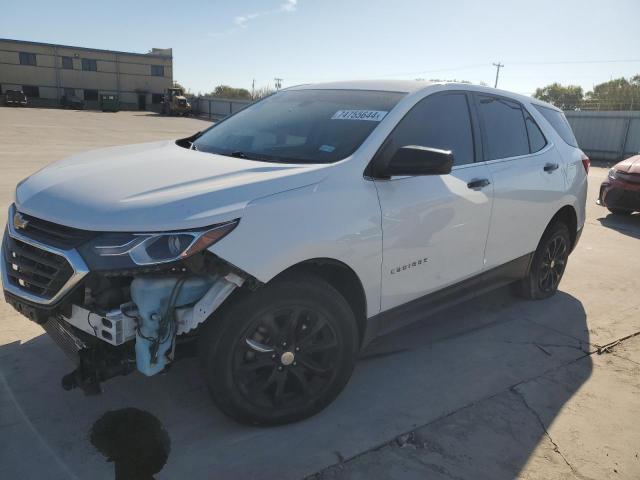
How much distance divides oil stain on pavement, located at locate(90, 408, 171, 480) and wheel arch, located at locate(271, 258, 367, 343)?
1.06 m

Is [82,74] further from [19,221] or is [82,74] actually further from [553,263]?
[19,221]

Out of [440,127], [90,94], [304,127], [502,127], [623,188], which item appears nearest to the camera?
[304,127]

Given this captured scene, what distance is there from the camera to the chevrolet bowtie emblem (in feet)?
8.21

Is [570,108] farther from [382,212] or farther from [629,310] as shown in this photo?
[382,212]

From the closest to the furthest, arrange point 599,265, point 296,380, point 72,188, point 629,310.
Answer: point 72,188 → point 296,380 → point 629,310 → point 599,265

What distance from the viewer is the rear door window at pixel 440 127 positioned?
10.3ft

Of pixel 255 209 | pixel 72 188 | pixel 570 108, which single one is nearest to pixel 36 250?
pixel 72 188

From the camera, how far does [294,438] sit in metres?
2.67

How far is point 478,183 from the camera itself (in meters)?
3.51

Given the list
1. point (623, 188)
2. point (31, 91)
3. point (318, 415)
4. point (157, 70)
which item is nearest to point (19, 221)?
point (318, 415)

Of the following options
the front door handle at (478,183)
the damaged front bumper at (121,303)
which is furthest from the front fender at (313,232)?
the front door handle at (478,183)

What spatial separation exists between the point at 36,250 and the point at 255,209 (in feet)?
3.38

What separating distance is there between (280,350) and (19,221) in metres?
1.44

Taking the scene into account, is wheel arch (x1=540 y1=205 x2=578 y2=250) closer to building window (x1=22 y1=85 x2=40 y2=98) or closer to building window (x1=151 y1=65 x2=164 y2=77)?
building window (x1=22 y1=85 x2=40 y2=98)
